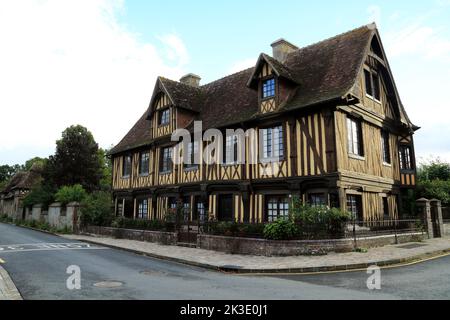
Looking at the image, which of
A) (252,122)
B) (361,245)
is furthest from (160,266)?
(252,122)

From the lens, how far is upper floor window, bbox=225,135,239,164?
15.6m

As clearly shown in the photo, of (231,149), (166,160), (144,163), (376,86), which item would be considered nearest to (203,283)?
(231,149)

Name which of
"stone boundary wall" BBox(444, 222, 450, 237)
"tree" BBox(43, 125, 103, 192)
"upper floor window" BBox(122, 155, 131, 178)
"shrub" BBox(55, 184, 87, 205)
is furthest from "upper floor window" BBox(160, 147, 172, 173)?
"tree" BBox(43, 125, 103, 192)

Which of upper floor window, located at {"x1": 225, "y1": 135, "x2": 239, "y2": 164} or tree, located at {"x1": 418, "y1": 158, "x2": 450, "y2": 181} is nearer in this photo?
upper floor window, located at {"x1": 225, "y1": 135, "x2": 239, "y2": 164}

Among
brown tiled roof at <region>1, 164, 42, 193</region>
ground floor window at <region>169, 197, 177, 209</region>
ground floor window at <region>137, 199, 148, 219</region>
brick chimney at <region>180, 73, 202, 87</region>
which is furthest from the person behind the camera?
brown tiled roof at <region>1, 164, 42, 193</region>

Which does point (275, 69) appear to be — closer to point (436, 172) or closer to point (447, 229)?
point (447, 229)

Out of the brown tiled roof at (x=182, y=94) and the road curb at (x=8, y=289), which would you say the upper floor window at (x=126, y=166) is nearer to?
the brown tiled roof at (x=182, y=94)

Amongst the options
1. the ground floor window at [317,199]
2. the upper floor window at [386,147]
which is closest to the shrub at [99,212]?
the ground floor window at [317,199]

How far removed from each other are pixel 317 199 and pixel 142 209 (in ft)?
39.2

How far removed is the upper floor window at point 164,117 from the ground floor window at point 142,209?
5044mm

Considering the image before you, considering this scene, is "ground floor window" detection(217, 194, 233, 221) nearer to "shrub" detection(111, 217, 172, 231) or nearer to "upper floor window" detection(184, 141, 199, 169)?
"upper floor window" detection(184, 141, 199, 169)

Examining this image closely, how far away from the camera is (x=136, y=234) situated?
1702cm

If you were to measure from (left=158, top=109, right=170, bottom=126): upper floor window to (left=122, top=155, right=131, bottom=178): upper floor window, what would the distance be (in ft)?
14.7
